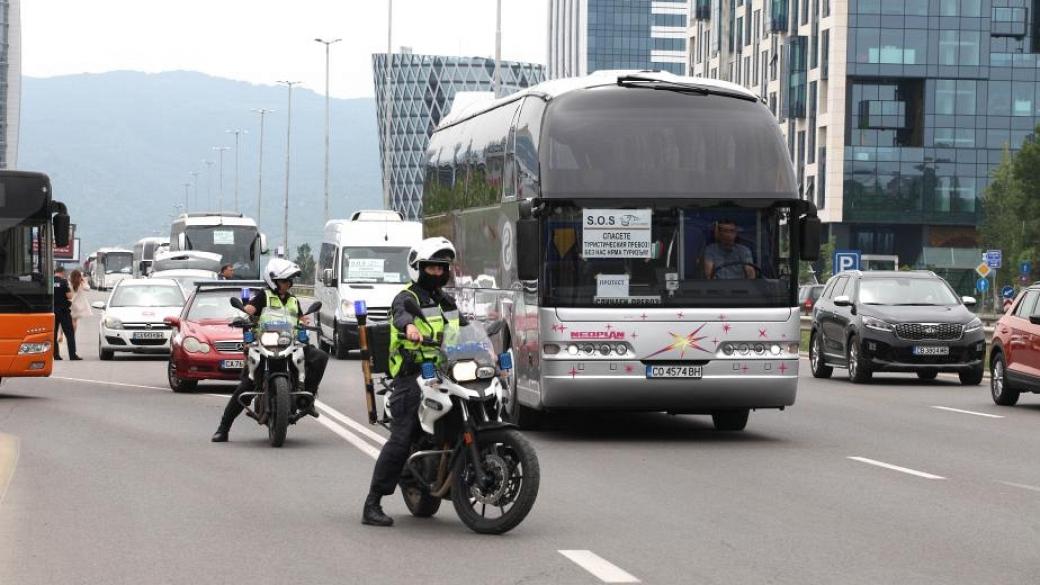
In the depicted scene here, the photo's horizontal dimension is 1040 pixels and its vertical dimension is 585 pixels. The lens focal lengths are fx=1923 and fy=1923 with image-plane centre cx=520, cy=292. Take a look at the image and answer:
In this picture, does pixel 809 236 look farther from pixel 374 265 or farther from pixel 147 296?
pixel 147 296

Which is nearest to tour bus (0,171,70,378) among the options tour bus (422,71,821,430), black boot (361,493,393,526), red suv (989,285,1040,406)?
tour bus (422,71,821,430)

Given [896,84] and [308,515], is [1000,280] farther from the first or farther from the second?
[308,515]

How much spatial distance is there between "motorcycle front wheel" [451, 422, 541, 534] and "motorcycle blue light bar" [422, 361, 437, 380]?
447 mm

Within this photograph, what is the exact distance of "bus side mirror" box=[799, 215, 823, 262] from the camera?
17000 mm

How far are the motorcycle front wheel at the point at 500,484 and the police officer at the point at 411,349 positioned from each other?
1.47 ft

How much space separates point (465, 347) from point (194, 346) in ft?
48.1

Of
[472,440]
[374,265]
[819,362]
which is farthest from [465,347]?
[374,265]

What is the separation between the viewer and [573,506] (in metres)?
11.9

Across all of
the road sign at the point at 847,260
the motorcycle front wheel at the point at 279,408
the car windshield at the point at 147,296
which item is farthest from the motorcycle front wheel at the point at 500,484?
the road sign at the point at 847,260

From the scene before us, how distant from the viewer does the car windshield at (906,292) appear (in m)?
29.0

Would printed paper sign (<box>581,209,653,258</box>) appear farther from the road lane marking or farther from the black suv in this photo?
the black suv

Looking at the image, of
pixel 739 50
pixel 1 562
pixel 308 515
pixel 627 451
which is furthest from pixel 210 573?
pixel 739 50

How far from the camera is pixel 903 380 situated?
30781mm

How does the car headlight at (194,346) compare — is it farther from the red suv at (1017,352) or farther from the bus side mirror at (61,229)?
the red suv at (1017,352)
